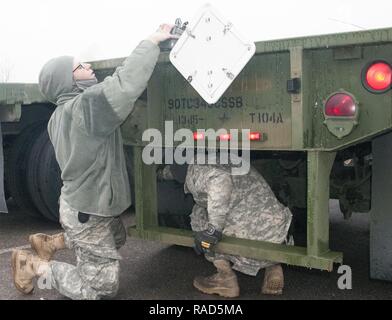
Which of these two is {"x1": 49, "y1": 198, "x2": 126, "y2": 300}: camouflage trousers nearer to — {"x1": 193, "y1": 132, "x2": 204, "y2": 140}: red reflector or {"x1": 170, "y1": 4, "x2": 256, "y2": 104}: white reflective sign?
{"x1": 193, "y1": 132, "x2": 204, "y2": 140}: red reflector

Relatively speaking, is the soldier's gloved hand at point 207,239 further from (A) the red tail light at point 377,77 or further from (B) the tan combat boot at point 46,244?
(A) the red tail light at point 377,77

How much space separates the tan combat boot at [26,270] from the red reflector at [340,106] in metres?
1.81

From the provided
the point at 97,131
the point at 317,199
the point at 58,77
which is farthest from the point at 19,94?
the point at 317,199

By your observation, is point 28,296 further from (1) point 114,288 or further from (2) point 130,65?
(2) point 130,65

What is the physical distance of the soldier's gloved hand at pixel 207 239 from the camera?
2.80 m

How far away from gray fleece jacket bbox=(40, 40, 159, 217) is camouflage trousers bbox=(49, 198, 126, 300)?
0.33ft

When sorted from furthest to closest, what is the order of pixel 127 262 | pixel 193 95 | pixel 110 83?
pixel 127 262 → pixel 193 95 → pixel 110 83

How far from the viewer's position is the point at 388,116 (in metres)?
2.35

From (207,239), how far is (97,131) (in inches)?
31.4

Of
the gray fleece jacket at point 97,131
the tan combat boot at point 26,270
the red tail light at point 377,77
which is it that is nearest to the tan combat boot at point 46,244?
the tan combat boot at point 26,270

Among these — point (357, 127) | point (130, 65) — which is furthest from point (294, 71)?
point (130, 65)

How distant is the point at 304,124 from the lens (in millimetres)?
2492

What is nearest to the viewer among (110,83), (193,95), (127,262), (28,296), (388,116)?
(388,116)
